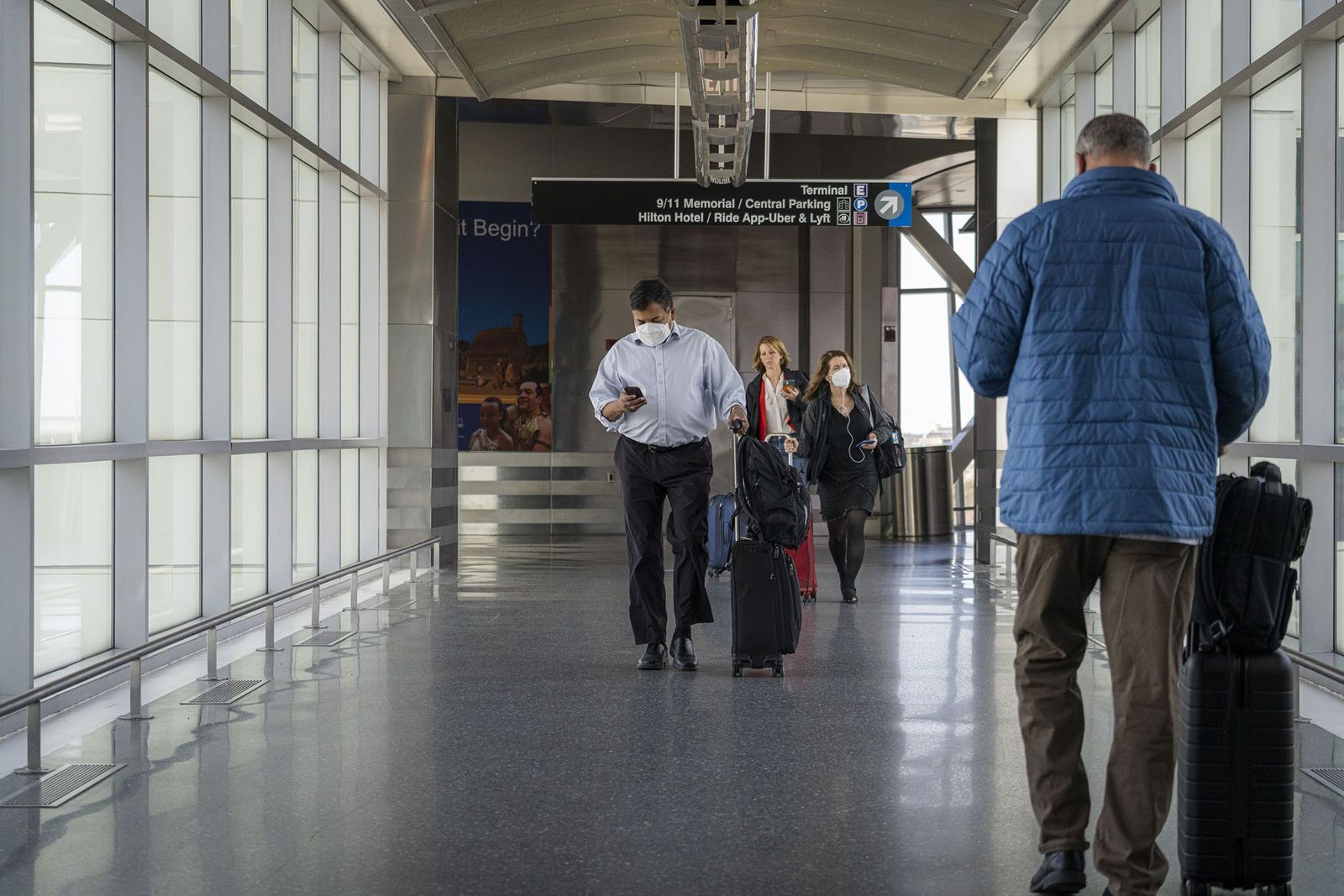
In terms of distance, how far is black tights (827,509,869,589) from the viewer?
8.97 m

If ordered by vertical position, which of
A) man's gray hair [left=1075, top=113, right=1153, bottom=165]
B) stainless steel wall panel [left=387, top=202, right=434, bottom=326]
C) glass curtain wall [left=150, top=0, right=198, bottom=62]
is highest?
glass curtain wall [left=150, top=0, right=198, bottom=62]

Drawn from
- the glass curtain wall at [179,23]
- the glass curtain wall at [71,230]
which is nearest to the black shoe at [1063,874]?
the glass curtain wall at [71,230]

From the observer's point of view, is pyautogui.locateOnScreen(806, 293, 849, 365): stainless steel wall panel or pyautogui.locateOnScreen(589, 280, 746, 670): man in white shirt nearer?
pyautogui.locateOnScreen(589, 280, 746, 670): man in white shirt

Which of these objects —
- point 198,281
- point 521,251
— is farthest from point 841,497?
point 521,251

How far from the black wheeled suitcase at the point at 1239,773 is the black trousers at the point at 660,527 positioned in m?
3.29

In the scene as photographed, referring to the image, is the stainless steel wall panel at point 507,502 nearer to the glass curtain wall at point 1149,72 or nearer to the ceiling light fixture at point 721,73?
the ceiling light fixture at point 721,73

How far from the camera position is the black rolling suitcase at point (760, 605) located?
19.6 feet

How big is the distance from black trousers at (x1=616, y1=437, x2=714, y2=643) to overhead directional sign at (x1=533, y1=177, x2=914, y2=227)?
5009 millimetres

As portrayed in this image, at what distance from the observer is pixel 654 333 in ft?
Result: 20.6

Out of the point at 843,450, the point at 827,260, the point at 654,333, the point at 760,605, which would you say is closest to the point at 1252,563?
the point at 760,605

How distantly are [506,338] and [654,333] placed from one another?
1051 centimetres

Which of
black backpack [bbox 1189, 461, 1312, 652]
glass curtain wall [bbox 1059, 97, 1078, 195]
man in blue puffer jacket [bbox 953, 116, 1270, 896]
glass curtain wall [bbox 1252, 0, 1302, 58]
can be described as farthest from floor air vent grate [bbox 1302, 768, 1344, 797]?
glass curtain wall [bbox 1059, 97, 1078, 195]

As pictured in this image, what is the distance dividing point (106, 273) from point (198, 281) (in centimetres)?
109

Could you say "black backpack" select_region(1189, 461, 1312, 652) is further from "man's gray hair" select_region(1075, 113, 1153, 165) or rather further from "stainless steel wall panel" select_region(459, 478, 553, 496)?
"stainless steel wall panel" select_region(459, 478, 553, 496)
